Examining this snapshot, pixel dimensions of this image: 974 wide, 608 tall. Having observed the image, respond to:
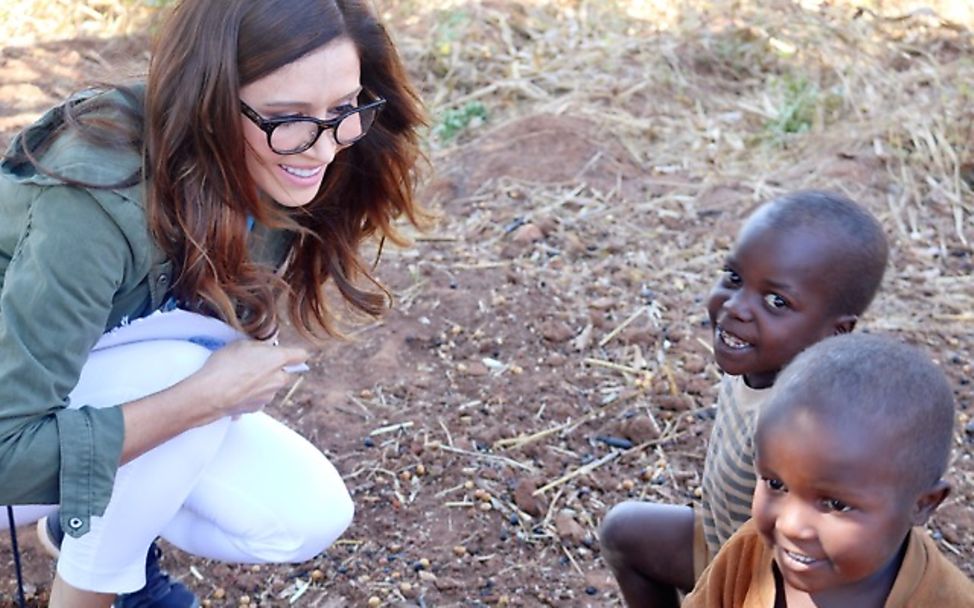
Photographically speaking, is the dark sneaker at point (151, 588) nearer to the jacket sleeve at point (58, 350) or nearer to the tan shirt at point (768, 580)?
the jacket sleeve at point (58, 350)

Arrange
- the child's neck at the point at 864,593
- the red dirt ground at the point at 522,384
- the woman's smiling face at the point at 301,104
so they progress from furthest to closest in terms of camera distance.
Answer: the red dirt ground at the point at 522,384 → the woman's smiling face at the point at 301,104 → the child's neck at the point at 864,593

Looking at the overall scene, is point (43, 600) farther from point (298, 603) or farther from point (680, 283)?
point (680, 283)

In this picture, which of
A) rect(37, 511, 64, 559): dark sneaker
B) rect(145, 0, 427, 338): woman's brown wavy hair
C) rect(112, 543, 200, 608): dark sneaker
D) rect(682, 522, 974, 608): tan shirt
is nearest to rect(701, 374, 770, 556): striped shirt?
rect(682, 522, 974, 608): tan shirt

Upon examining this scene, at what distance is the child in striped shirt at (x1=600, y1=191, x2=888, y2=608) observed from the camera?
221cm

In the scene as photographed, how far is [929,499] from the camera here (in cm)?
174

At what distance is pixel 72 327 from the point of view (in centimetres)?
219

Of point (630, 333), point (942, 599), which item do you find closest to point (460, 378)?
point (630, 333)

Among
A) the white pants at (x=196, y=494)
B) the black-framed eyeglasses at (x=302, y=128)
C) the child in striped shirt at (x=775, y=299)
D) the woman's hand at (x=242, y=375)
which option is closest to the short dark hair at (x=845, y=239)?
the child in striped shirt at (x=775, y=299)

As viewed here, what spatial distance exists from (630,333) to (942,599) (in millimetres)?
2291

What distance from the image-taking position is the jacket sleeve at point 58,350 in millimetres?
2156

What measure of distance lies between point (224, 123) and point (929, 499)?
1.30 m

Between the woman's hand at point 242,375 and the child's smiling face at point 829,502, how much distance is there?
1092 millimetres

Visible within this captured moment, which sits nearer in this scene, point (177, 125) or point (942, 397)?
point (942, 397)

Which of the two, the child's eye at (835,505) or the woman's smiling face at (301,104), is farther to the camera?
the woman's smiling face at (301,104)
